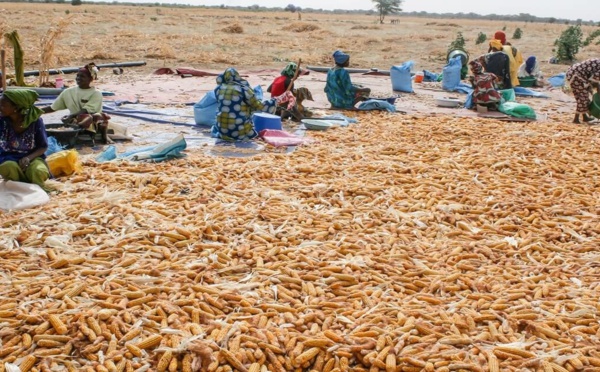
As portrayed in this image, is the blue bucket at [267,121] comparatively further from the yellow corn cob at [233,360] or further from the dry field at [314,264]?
the yellow corn cob at [233,360]

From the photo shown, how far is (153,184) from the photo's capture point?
18.2 ft

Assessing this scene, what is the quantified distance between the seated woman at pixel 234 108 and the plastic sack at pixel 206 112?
23.8 inches

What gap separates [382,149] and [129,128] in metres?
3.58

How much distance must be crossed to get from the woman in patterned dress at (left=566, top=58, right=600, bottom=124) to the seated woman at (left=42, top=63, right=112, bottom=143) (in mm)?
7363

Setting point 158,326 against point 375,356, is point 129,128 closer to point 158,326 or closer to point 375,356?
point 158,326

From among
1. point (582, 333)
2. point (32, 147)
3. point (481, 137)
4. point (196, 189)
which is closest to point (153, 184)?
point (196, 189)

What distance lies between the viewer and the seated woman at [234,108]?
7.75 meters

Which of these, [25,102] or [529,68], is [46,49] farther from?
[529,68]

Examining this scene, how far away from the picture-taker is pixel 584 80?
9570 mm

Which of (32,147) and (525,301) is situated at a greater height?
(32,147)

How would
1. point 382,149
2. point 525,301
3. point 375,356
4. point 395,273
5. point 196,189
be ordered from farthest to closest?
point 382,149, point 196,189, point 395,273, point 525,301, point 375,356

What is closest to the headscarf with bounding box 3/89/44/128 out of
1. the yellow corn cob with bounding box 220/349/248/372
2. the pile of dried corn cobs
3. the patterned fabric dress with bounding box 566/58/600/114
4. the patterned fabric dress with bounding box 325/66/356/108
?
the pile of dried corn cobs

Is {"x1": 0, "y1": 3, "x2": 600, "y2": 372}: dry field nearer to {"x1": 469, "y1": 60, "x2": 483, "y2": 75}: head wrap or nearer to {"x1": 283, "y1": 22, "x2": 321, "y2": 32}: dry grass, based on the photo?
{"x1": 469, "y1": 60, "x2": 483, "y2": 75}: head wrap

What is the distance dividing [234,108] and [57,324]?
5027 millimetres
